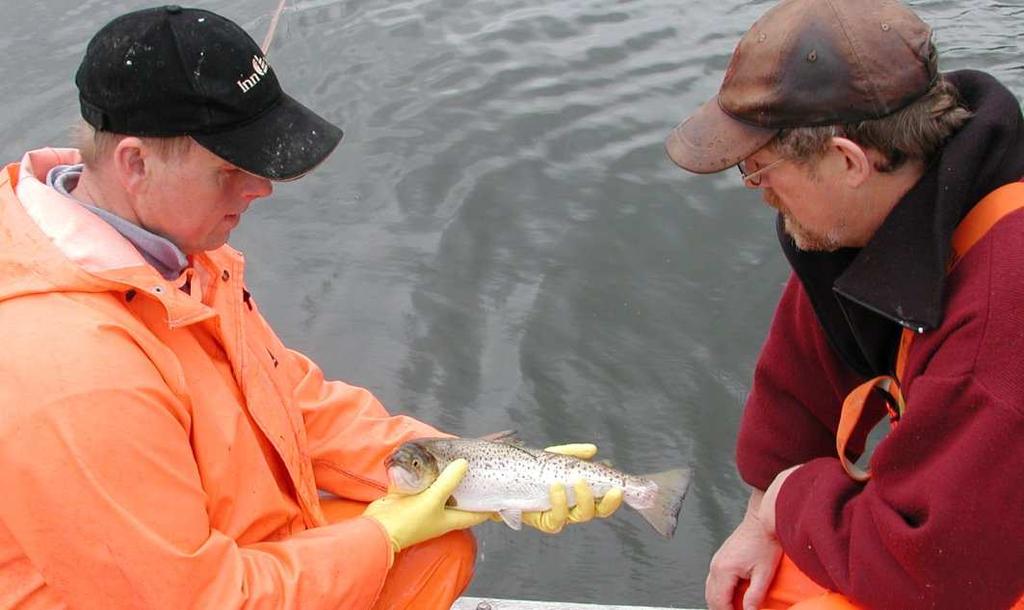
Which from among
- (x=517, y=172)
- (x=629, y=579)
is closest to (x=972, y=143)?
(x=629, y=579)

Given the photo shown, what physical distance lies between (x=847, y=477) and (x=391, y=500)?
1599 millimetres

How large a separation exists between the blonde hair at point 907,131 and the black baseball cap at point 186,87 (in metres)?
1.52

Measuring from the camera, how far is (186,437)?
2.93 metres

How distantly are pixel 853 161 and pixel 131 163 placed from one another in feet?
6.72

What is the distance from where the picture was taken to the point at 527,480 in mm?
3834

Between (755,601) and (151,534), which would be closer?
(151,534)

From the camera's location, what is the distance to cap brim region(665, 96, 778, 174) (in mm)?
2941

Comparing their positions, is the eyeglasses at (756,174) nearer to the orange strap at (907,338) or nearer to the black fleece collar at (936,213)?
the black fleece collar at (936,213)

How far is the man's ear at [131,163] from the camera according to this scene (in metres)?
2.91

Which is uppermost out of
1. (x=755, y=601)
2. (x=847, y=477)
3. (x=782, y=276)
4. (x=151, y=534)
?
(x=151, y=534)

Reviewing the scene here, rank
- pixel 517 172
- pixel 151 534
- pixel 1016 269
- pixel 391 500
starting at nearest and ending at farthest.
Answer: pixel 1016 269 < pixel 151 534 < pixel 391 500 < pixel 517 172

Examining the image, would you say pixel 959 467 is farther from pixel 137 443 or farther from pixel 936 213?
pixel 137 443

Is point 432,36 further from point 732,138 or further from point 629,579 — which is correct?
point 732,138

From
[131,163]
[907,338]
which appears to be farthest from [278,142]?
[907,338]
